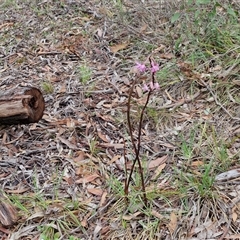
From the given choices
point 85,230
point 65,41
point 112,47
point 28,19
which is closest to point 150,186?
point 85,230

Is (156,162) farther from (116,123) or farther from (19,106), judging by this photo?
(19,106)

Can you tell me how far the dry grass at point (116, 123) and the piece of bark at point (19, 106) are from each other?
143 millimetres

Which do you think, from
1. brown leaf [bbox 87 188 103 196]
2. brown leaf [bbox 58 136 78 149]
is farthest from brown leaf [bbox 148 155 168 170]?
brown leaf [bbox 58 136 78 149]

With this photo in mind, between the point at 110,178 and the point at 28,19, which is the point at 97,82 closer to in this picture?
the point at 110,178

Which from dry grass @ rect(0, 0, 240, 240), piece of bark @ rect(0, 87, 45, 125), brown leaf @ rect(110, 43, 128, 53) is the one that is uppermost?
piece of bark @ rect(0, 87, 45, 125)

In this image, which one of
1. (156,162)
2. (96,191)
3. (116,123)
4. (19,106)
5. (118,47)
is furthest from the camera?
(118,47)

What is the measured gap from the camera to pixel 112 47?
141 inches

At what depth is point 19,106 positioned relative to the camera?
2521mm

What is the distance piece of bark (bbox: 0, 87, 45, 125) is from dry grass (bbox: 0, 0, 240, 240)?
0.47 feet

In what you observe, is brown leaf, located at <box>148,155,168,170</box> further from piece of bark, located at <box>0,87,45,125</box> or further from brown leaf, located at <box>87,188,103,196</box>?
piece of bark, located at <box>0,87,45,125</box>

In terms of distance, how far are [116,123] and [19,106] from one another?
1.98ft

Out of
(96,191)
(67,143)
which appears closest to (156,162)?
(96,191)

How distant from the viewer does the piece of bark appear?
2529 mm

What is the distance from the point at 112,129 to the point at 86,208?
67cm
